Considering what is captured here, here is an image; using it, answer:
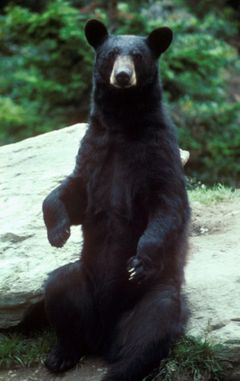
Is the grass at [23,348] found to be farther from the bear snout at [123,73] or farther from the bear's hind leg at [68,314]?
the bear snout at [123,73]

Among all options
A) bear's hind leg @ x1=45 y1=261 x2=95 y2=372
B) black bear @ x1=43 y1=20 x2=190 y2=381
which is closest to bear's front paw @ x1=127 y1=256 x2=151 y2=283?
black bear @ x1=43 y1=20 x2=190 y2=381

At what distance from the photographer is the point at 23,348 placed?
213 inches

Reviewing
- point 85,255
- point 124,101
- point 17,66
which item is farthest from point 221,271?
point 17,66

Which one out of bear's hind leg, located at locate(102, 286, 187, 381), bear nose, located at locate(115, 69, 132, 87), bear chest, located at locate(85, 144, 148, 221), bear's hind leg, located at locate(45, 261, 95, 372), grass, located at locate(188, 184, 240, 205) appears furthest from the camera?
grass, located at locate(188, 184, 240, 205)

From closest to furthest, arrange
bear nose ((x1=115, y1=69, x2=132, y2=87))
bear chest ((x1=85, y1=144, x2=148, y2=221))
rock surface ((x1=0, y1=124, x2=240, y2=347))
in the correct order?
bear nose ((x1=115, y1=69, x2=132, y2=87))
bear chest ((x1=85, y1=144, x2=148, y2=221))
rock surface ((x1=0, y1=124, x2=240, y2=347))

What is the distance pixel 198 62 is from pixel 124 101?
246 inches

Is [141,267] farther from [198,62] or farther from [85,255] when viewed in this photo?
[198,62]

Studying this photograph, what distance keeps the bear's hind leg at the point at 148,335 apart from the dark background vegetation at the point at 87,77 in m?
6.25

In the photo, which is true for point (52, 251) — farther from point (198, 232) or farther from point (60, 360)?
point (198, 232)

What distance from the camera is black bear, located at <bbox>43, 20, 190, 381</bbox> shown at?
4.86m

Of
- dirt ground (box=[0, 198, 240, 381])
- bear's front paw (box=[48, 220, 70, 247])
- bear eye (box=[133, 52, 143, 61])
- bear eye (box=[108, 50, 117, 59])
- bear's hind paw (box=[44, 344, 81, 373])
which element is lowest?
dirt ground (box=[0, 198, 240, 381])

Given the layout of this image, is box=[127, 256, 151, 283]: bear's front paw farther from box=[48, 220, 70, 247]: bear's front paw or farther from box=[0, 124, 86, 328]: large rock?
box=[0, 124, 86, 328]: large rock

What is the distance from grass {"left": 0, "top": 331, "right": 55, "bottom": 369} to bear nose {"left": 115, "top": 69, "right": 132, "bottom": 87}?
1856 millimetres

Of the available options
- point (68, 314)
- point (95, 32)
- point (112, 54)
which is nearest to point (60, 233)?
point (68, 314)
